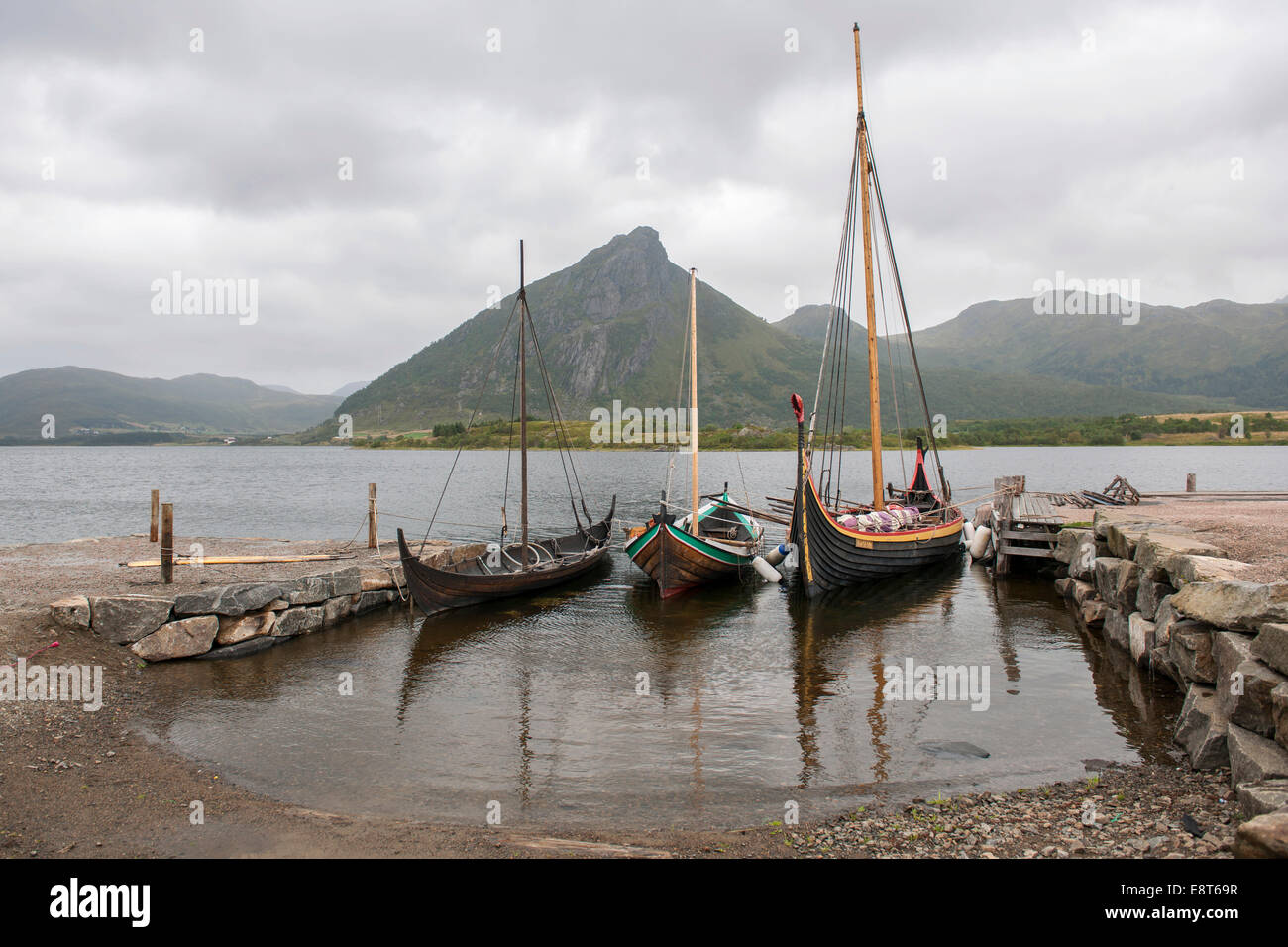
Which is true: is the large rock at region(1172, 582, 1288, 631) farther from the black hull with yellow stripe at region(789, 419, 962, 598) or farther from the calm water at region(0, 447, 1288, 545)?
the calm water at region(0, 447, 1288, 545)

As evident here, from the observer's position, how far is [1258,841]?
613 cm

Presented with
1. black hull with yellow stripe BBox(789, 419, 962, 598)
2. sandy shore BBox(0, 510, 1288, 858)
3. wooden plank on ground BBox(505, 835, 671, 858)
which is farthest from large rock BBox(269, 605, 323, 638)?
black hull with yellow stripe BBox(789, 419, 962, 598)

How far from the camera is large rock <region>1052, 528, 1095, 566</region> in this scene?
80.5 ft

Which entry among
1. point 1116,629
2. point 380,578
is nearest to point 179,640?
point 380,578

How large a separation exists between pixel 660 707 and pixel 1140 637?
35.9ft

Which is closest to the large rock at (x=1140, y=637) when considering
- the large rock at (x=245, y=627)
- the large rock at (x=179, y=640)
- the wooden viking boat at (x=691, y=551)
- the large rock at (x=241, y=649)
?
the wooden viking boat at (x=691, y=551)

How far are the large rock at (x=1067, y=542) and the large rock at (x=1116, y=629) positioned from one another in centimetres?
612

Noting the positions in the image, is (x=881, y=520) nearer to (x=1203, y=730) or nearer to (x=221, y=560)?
(x=1203, y=730)

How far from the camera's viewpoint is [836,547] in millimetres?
24953

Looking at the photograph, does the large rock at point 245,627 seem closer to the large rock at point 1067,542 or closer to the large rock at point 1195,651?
the large rock at point 1195,651

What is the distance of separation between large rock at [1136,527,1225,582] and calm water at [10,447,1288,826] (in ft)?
8.00

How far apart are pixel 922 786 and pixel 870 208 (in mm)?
26250
